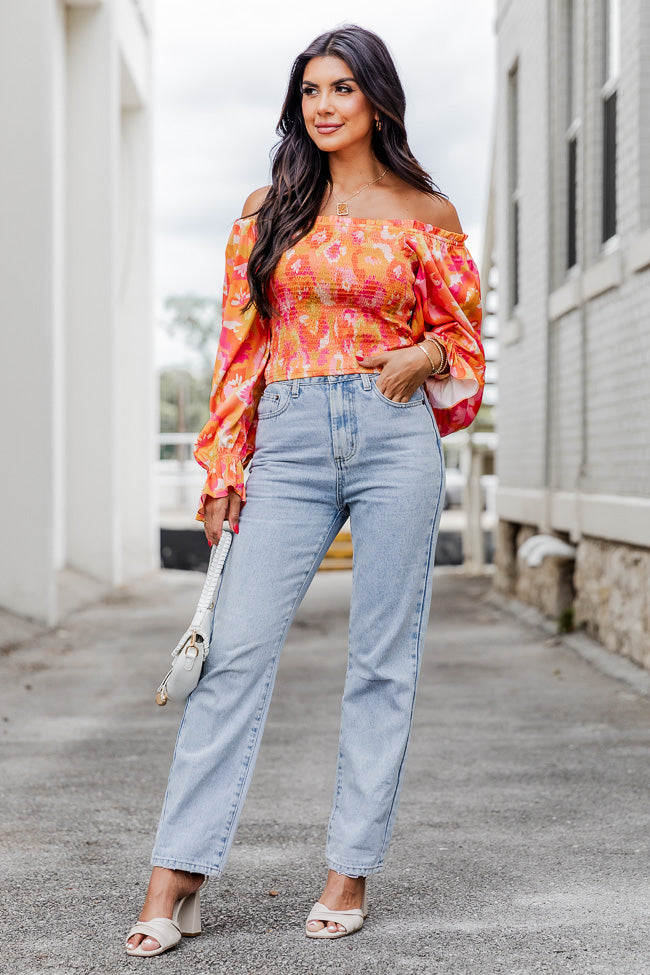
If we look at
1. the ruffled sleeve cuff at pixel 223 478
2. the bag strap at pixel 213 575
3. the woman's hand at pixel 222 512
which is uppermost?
the ruffled sleeve cuff at pixel 223 478

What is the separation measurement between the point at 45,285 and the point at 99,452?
3639 mm

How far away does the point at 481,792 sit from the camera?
4.23m

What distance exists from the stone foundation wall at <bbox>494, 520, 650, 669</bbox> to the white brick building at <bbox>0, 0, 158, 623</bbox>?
143 inches

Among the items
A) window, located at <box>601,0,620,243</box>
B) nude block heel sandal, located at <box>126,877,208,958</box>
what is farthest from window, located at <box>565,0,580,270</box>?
nude block heel sandal, located at <box>126,877,208,958</box>

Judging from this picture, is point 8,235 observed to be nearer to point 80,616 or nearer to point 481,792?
point 80,616

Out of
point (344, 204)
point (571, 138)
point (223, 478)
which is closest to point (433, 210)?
point (344, 204)

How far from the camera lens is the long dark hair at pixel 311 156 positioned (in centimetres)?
287

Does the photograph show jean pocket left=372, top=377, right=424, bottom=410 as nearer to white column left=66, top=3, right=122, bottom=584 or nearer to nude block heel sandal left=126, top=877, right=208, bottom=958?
nude block heel sandal left=126, top=877, right=208, bottom=958

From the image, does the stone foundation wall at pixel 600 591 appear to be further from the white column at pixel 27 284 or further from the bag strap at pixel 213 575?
the bag strap at pixel 213 575

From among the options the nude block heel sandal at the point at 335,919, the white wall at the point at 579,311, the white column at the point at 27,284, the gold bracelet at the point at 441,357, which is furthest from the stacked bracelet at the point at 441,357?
the white column at the point at 27,284

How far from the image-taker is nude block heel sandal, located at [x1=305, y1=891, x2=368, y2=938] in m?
2.81

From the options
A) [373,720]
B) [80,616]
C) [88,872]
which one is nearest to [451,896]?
[373,720]

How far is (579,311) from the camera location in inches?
326

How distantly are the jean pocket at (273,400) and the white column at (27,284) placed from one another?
616 centimetres
